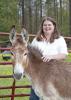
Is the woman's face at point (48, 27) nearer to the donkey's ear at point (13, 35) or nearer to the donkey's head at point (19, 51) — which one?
the donkey's head at point (19, 51)

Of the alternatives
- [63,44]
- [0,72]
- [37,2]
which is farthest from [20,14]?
[63,44]

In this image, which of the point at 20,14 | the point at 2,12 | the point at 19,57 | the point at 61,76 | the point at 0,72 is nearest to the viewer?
the point at 19,57

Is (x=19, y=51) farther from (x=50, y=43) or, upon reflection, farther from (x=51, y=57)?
(x=50, y=43)

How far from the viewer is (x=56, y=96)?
23.4 feet

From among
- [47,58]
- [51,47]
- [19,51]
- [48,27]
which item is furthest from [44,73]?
[48,27]

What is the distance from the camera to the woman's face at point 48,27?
7.45 meters

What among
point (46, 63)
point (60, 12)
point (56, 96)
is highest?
point (46, 63)

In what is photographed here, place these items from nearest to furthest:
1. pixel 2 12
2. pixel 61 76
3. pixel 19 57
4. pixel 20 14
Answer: pixel 19 57 → pixel 61 76 → pixel 2 12 → pixel 20 14

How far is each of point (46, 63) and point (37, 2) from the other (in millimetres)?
57616

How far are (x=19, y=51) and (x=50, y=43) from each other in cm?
82

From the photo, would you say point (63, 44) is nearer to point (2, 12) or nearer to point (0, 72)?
point (0, 72)

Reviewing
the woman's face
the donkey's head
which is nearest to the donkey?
the donkey's head

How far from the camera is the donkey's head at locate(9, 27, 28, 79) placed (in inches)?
262

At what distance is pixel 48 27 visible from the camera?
7438 mm
